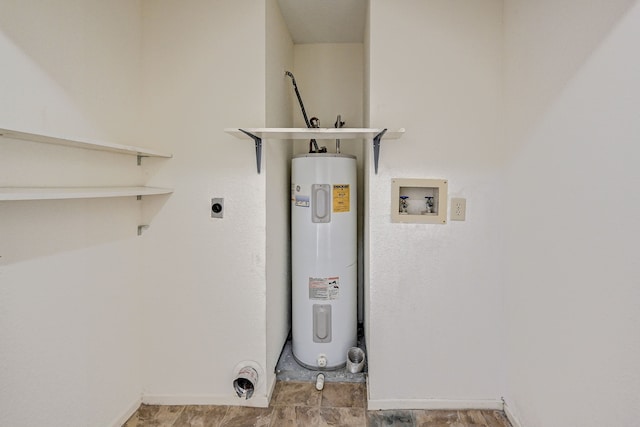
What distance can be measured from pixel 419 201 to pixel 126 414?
6.44 ft

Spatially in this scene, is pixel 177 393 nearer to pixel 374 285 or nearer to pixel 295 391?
pixel 295 391

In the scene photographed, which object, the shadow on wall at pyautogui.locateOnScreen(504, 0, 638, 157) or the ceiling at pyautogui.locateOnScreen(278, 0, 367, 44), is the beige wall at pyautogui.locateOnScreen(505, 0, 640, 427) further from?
the ceiling at pyautogui.locateOnScreen(278, 0, 367, 44)

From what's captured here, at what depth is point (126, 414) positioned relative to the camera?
1.52 metres

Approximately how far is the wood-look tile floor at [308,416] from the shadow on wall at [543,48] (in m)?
1.44

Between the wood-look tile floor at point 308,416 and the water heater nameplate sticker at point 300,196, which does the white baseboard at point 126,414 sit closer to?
the wood-look tile floor at point 308,416

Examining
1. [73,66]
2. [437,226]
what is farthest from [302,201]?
[73,66]

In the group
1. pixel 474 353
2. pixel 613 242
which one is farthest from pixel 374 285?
pixel 613 242

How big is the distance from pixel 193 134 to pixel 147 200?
0.45 meters

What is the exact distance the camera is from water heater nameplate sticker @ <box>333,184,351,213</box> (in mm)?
1805

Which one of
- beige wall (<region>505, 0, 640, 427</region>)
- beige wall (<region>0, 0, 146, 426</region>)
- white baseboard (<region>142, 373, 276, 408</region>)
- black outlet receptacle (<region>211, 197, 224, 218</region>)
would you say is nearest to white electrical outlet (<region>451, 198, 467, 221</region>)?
beige wall (<region>505, 0, 640, 427</region>)

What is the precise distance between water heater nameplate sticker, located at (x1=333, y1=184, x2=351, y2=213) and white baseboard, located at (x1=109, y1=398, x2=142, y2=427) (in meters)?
1.57

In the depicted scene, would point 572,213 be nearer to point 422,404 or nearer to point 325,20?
point 422,404

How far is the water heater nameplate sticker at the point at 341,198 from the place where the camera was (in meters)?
1.80

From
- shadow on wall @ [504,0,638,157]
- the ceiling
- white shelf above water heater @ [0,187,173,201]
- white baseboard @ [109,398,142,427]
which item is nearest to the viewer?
white shelf above water heater @ [0,187,173,201]
